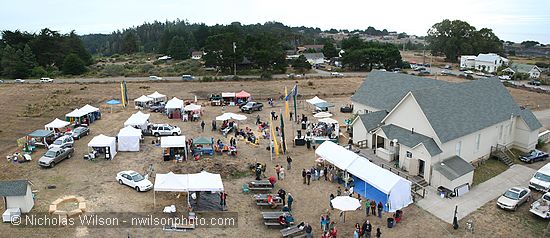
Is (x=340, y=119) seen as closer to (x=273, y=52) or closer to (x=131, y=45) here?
(x=273, y=52)

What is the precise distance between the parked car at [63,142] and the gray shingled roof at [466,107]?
24898mm

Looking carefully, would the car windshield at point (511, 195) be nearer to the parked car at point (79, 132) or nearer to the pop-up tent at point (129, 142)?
the pop-up tent at point (129, 142)

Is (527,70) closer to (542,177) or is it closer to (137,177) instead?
(542,177)

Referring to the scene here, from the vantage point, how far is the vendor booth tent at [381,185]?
19906mm

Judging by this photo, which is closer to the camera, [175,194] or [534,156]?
[175,194]

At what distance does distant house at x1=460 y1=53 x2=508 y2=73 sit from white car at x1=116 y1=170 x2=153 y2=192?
83.2 m

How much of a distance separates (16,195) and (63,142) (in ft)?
34.3

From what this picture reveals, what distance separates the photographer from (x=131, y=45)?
14050cm

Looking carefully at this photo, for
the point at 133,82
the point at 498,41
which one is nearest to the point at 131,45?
the point at 133,82

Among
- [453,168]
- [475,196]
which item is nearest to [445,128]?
[453,168]

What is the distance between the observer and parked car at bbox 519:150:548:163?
2767 centimetres

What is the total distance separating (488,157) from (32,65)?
262 feet

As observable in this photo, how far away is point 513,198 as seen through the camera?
21.0m

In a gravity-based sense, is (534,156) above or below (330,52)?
below
